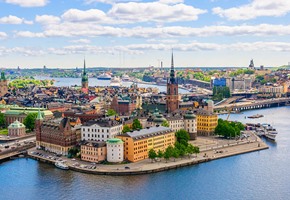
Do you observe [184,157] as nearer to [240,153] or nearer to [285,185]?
[240,153]

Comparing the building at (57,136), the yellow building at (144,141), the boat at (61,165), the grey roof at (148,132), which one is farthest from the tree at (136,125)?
the boat at (61,165)

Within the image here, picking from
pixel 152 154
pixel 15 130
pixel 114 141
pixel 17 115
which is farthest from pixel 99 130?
pixel 17 115

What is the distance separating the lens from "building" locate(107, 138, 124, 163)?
1777 inches

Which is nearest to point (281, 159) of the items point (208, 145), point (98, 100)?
point (208, 145)

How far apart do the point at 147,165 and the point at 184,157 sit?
5.18 m

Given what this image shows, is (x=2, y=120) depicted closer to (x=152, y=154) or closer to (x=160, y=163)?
(x=152, y=154)

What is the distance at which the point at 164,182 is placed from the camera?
133 feet

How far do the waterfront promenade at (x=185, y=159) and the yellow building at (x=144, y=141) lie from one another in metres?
1.04

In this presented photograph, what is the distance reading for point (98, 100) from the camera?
307ft

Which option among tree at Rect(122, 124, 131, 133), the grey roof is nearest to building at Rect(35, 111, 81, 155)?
tree at Rect(122, 124, 131, 133)

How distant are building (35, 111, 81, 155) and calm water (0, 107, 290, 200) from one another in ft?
11.3

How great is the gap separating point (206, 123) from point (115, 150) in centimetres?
1929

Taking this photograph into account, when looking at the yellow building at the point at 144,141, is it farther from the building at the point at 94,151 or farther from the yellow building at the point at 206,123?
the yellow building at the point at 206,123

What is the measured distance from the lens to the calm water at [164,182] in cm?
3703
